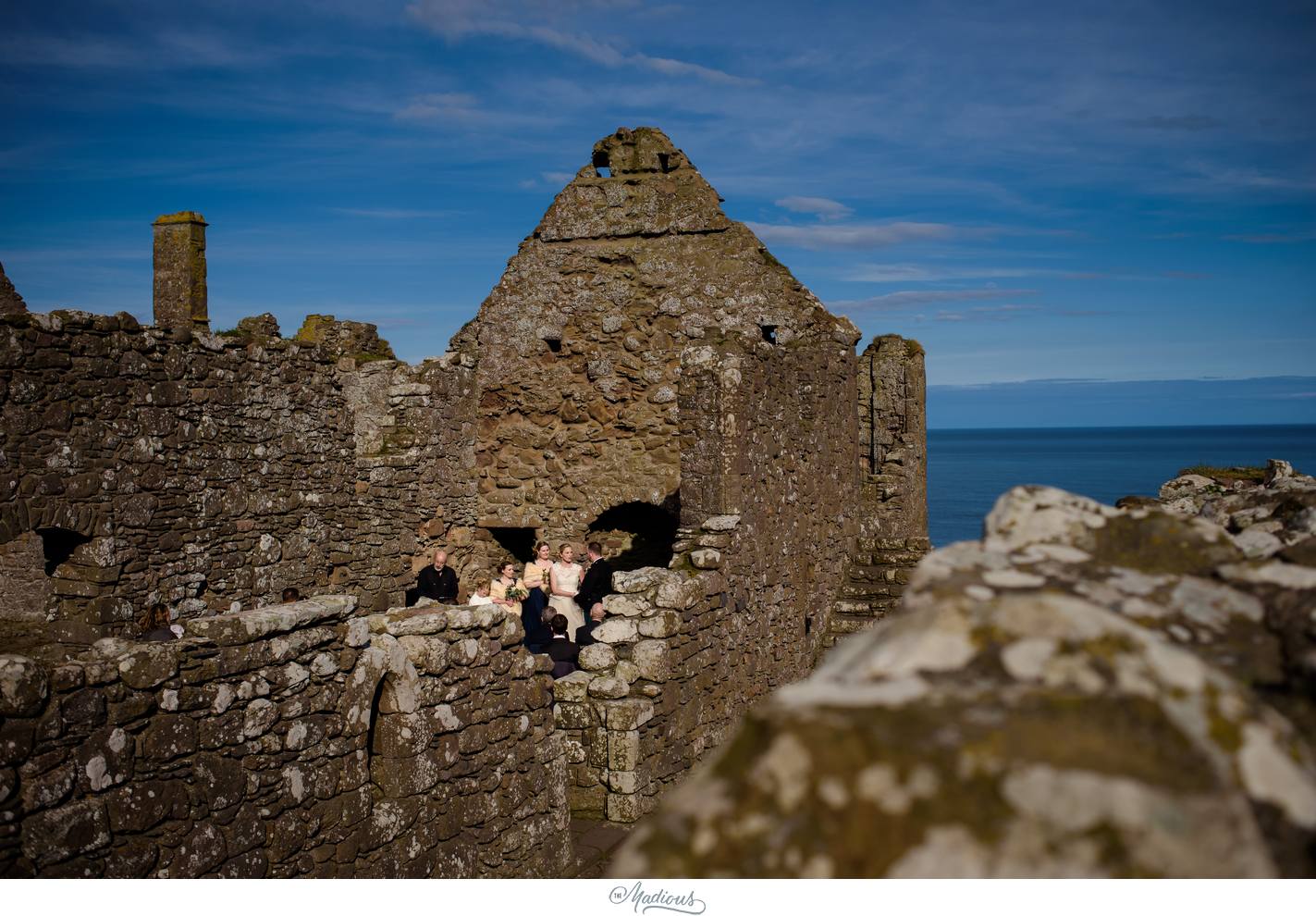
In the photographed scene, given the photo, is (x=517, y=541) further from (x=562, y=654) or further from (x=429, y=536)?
(x=562, y=654)

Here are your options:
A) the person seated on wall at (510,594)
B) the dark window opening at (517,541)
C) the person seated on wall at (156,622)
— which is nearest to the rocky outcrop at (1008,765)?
the person seated on wall at (156,622)

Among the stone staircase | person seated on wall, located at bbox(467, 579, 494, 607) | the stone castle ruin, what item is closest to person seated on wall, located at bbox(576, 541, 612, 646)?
person seated on wall, located at bbox(467, 579, 494, 607)

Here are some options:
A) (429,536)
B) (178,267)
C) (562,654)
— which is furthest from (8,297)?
(562,654)

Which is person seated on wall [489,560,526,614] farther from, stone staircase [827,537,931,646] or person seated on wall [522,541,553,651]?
stone staircase [827,537,931,646]

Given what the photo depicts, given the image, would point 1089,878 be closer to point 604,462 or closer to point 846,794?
point 846,794

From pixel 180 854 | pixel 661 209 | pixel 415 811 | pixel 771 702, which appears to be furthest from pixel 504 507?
pixel 771 702

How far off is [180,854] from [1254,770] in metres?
3.56

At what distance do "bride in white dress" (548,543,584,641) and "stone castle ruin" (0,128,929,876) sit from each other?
907mm

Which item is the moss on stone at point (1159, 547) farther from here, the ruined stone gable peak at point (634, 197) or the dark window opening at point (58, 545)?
the ruined stone gable peak at point (634, 197)

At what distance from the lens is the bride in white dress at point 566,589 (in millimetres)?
10336

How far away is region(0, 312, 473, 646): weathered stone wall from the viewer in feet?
30.6

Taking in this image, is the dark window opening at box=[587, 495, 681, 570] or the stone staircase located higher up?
the dark window opening at box=[587, 495, 681, 570]

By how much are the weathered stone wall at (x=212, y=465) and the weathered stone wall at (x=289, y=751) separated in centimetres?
526

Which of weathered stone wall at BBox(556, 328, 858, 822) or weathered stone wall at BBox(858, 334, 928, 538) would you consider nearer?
weathered stone wall at BBox(556, 328, 858, 822)
